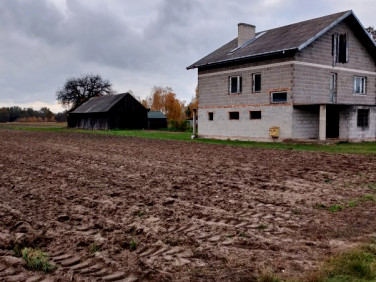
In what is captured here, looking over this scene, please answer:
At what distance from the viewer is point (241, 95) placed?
82.9 feet

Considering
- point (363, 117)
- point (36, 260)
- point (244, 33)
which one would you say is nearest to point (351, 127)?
point (363, 117)

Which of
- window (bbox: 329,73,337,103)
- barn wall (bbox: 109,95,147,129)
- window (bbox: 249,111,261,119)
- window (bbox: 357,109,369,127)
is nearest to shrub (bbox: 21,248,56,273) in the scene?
window (bbox: 249,111,261,119)

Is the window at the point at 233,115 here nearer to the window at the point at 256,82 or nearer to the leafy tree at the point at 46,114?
the window at the point at 256,82

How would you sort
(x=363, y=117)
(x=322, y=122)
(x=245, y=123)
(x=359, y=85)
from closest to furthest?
1. (x=322, y=122)
2. (x=363, y=117)
3. (x=245, y=123)
4. (x=359, y=85)

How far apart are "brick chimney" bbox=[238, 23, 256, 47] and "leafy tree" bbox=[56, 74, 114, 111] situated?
5857 cm

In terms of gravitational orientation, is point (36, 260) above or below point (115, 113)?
below

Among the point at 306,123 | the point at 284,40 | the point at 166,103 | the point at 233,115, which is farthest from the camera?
the point at 166,103

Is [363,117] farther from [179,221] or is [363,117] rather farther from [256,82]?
[179,221]

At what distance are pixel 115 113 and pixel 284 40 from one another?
34234mm

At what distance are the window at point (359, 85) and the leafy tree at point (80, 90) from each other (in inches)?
2562

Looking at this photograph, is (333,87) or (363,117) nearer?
(363,117)

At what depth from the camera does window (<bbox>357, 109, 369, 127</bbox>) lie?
23.9 metres

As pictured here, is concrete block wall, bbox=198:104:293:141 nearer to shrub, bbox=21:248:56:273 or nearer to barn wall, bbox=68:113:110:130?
shrub, bbox=21:248:56:273

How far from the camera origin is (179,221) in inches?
226
